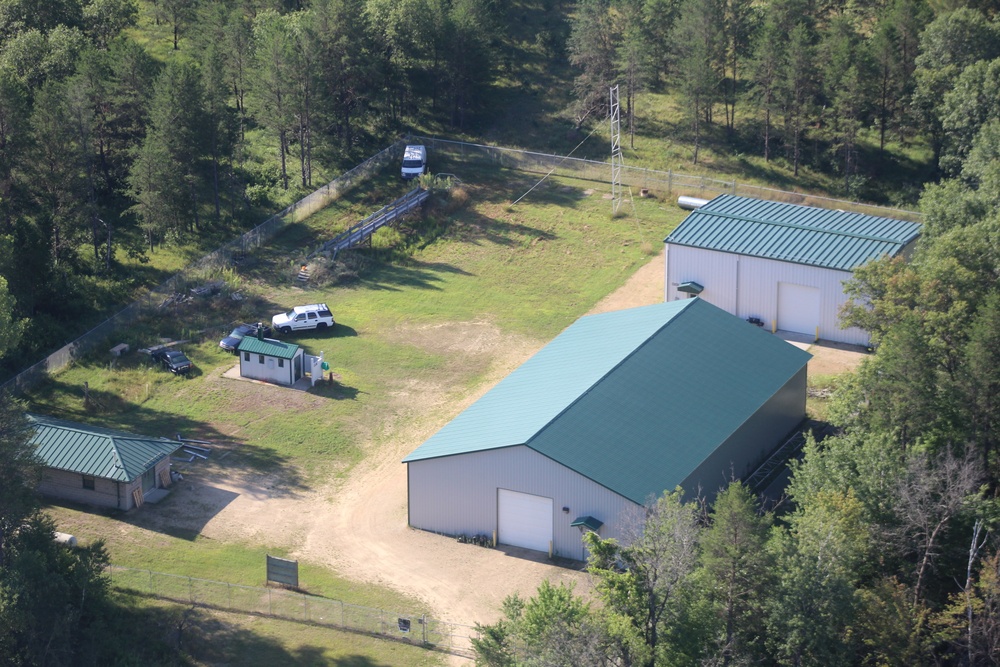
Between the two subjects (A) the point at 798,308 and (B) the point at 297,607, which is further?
(A) the point at 798,308

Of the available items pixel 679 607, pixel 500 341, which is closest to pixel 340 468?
pixel 500 341

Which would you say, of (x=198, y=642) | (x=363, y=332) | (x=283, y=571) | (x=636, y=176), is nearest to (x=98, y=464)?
(x=283, y=571)

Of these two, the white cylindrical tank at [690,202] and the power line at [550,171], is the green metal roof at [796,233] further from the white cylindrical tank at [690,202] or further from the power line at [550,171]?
the power line at [550,171]

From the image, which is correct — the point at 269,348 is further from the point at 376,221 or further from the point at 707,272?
the point at 707,272

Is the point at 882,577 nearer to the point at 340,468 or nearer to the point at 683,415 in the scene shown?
the point at 683,415

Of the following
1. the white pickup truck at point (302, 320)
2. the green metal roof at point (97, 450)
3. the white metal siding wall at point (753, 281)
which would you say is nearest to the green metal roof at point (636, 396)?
the white metal siding wall at point (753, 281)

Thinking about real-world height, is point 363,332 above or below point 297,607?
above
